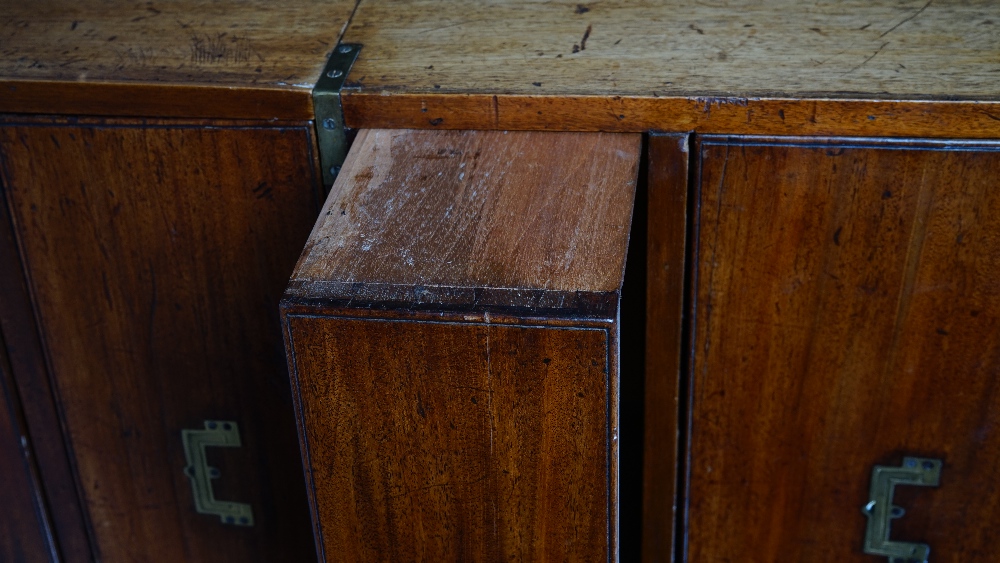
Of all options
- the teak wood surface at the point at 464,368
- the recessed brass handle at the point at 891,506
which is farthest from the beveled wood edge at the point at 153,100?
the recessed brass handle at the point at 891,506

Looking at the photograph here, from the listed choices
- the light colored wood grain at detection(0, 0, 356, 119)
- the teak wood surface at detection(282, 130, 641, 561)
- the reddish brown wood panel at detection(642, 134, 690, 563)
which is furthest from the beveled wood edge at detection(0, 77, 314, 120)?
the reddish brown wood panel at detection(642, 134, 690, 563)

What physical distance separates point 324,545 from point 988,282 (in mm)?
938

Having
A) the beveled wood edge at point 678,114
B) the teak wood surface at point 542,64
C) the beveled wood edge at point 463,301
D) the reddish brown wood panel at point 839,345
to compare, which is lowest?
the reddish brown wood panel at point 839,345

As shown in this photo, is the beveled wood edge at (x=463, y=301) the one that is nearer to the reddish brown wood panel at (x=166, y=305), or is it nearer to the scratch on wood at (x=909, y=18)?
the reddish brown wood panel at (x=166, y=305)

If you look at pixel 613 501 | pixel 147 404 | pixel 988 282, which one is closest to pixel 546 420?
pixel 613 501

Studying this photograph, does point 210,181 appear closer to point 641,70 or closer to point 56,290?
point 56,290

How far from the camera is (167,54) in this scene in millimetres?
1424

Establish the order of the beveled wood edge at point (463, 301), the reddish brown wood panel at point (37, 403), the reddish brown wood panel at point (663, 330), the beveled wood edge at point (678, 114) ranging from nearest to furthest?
the beveled wood edge at point (463, 301)
the beveled wood edge at point (678, 114)
the reddish brown wood panel at point (663, 330)
the reddish brown wood panel at point (37, 403)

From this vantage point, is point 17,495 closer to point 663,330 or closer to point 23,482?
point 23,482

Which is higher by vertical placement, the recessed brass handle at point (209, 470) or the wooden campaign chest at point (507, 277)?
the wooden campaign chest at point (507, 277)

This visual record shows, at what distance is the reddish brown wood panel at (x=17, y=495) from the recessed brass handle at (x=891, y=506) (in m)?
1.41

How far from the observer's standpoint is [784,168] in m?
1.23

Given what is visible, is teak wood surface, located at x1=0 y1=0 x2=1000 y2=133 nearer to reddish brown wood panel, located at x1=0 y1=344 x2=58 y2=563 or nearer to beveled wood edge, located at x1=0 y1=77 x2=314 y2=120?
beveled wood edge, located at x1=0 y1=77 x2=314 y2=120

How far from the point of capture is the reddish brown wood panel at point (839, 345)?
122 centimetres
